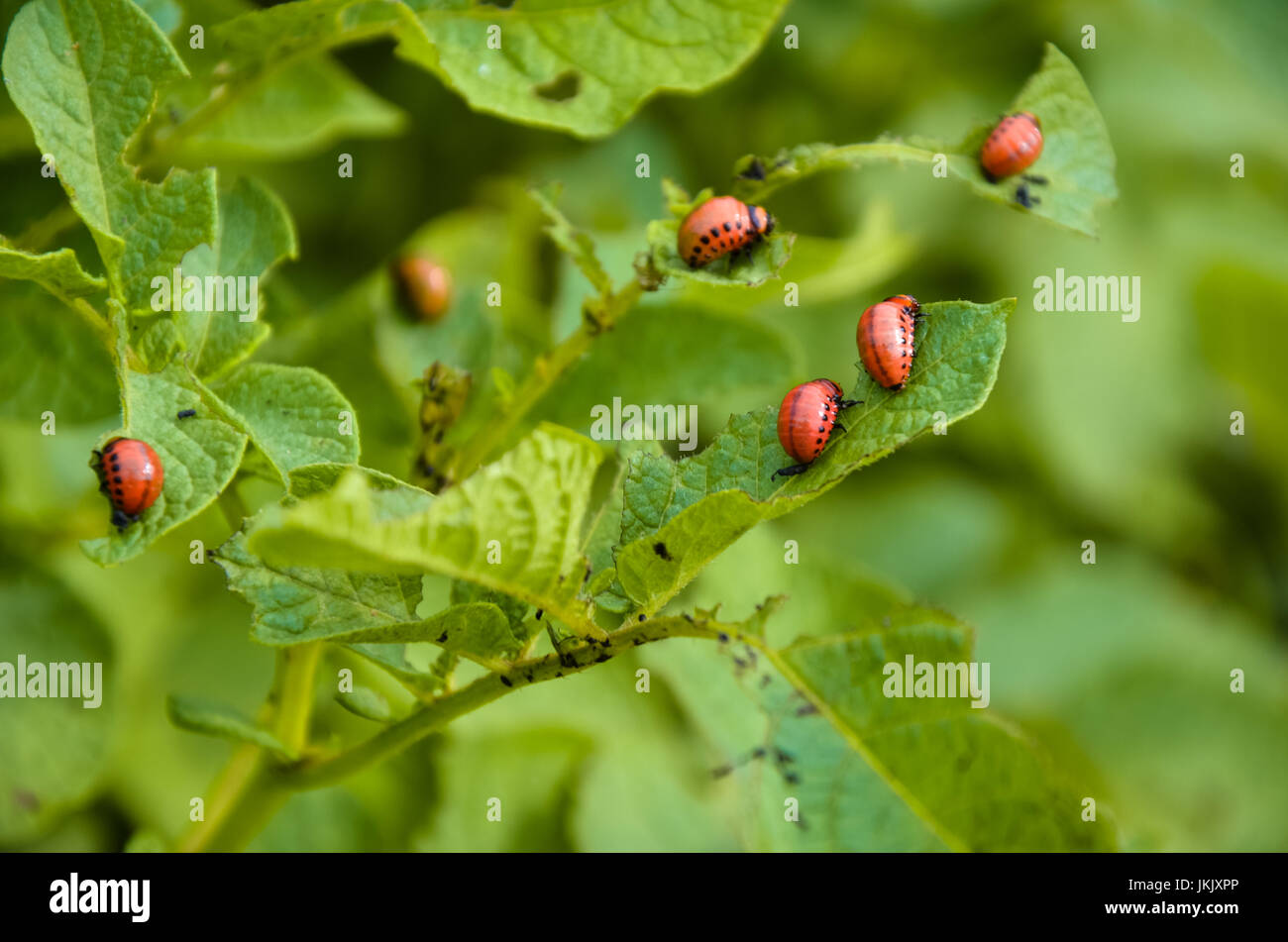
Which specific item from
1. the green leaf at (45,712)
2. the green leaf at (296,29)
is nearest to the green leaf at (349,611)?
the green leaf at (296,29)

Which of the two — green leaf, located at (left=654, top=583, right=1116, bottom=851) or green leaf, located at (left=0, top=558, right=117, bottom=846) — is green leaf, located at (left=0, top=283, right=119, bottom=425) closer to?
green leaf, located at (left=0, top=558, right=117, bottom=846)

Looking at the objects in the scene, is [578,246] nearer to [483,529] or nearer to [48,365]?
[483,529]

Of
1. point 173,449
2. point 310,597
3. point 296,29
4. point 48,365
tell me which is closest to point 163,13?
point 296,29

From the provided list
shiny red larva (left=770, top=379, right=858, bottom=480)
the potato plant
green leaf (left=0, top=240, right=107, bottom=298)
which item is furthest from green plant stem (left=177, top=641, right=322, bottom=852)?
shiny red larva (left=770, top=379, right=858, bottom=480)

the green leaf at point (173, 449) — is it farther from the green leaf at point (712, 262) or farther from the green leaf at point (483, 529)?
the green leaf at point (712, 262)

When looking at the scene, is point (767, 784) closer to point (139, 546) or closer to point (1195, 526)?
point (139, 546)

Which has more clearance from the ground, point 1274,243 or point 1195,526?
point 1274,243
